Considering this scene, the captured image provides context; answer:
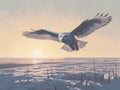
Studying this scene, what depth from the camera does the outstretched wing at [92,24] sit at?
2564 cm

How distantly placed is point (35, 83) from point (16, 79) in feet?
15.6

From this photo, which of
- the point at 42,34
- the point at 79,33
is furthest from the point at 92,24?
the point at 42,34

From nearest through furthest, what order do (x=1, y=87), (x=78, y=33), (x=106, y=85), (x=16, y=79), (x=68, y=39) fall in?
(x=68, y=39), (x=78, y=33), (x=1, y=87), (x=106, y=85), (x=16, y=79)

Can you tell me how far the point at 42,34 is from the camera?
28.2 m

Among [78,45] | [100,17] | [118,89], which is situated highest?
[100,17]

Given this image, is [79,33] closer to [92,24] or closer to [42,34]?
[92,24]

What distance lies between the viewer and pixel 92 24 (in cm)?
2617

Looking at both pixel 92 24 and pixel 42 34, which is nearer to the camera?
pixel 92 24

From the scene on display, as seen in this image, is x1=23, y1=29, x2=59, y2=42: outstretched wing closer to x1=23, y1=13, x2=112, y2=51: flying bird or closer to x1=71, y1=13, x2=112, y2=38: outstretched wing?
x1=23, y1=13, x2=112, y2=51: flying bird

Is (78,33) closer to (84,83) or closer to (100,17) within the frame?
(100,17)

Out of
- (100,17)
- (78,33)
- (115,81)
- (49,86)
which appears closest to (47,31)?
(78,33)

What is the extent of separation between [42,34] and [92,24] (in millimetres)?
4199

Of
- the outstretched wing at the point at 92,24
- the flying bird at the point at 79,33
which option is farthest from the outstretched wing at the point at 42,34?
the outstretched wing at the point at 92,24

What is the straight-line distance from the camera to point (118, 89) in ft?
160
